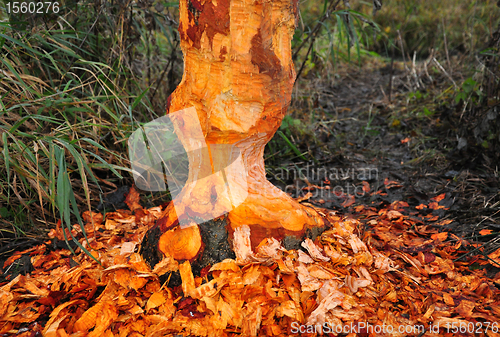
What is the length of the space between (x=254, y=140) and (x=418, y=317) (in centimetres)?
84

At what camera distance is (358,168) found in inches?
97.8

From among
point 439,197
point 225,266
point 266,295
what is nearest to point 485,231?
point 439,197

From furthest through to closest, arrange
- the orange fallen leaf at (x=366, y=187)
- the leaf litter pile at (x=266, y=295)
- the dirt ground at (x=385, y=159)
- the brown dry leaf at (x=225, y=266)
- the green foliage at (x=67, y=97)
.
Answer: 1. the orange fallen leaf at (x=366, y=187)
2. the dirt ground at (x=385, y=159)
3. the green foliage at (x=67, y=97)
4. the brown dry leaf at (x=225, y=266)
5. the leaf litter pile at (x=266, y=295)

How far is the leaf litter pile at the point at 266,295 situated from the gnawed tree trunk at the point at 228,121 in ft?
0.26

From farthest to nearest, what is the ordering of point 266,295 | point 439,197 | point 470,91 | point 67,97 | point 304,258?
1. point 470,91
2. point 439,197
3. point 67,97
4. point 304,258
5. point 266,295

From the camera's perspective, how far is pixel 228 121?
125 centimetres

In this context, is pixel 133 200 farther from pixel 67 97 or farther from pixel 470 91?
pixel 470 91

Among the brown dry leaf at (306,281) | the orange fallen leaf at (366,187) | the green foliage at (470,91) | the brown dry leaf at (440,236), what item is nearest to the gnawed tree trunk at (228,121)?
the brown dry leaf at (306,281)

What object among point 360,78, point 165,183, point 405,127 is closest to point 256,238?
point 165,183

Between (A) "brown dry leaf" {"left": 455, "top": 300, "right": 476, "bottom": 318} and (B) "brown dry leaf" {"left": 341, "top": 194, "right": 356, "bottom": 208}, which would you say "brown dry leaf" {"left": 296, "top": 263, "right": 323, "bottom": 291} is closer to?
(A) "brown dry leaf" {"left": 455, "top": 300, "right": 476, "bottom": 318}

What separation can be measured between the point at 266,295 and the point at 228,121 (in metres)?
0.62

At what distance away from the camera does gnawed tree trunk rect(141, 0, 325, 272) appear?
119 cm

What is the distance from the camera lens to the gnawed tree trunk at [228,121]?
3.91ft

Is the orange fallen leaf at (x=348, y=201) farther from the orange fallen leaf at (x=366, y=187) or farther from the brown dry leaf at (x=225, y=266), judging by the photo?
the brown dry leaf at (x=225, y=266)
